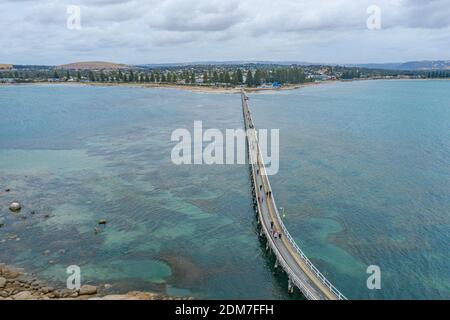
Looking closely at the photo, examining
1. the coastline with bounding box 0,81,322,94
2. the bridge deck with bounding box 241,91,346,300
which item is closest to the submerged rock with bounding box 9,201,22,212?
the bridge deck with bounding box 241,91,346,300

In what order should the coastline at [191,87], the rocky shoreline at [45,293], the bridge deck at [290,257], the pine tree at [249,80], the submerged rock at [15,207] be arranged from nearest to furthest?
the bridge deck at [290,257] < the rocky shoreline at [45,293] < the submerged rock at [15,207] < the coastline at [191,87] < the pine tree at [249,80]

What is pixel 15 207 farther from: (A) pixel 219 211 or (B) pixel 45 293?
(A) pixel 219 211

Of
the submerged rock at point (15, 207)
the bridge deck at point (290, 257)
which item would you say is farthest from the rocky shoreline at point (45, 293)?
the submerged rock at point (15, 207)

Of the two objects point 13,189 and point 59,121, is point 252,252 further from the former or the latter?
point 59,121

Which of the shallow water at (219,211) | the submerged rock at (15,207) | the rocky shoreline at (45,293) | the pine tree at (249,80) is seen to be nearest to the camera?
the rocky shoreline at (45,293)

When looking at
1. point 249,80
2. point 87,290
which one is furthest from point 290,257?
point 249,80

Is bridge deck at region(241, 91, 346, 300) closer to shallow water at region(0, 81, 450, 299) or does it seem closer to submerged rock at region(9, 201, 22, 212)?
shallow water at region(0, 81, 450, 299)

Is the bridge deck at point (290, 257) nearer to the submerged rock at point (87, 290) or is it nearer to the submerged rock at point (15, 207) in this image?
the submerged rock at point (87, 290)
